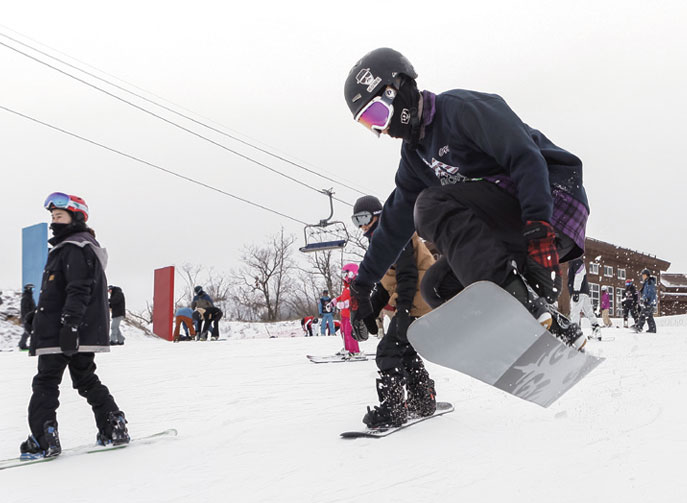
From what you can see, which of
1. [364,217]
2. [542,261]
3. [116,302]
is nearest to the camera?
[542,261]

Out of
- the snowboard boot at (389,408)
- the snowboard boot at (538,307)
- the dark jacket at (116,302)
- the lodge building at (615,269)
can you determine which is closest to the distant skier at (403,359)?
the snowboard boot at (389,408)

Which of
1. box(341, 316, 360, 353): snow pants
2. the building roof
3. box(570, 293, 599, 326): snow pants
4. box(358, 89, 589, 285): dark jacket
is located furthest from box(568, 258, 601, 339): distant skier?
the building roof

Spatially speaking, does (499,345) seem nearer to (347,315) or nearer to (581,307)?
(347,315)

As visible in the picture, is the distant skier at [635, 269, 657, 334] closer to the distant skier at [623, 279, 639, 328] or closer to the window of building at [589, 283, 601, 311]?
the distant skier at [623, 279, 639, 328]

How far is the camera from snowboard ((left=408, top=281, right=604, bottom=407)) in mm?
1762

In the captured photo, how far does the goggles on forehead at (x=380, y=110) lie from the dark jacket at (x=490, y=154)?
167 millimetres

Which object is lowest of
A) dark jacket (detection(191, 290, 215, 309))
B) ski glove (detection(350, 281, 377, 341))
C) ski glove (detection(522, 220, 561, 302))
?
dark jacket (detection(191, 290, 215, 309))

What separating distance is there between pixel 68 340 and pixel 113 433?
0.64 meters

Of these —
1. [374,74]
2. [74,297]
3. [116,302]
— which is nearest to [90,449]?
[74,297]

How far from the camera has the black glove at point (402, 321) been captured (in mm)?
3535

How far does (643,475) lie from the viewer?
1.93 meters

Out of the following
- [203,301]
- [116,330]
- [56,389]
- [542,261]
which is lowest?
[116,330]

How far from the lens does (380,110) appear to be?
2145 mm

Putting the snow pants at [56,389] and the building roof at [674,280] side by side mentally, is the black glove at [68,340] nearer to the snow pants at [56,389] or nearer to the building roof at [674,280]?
the snow pants at [56,389]
